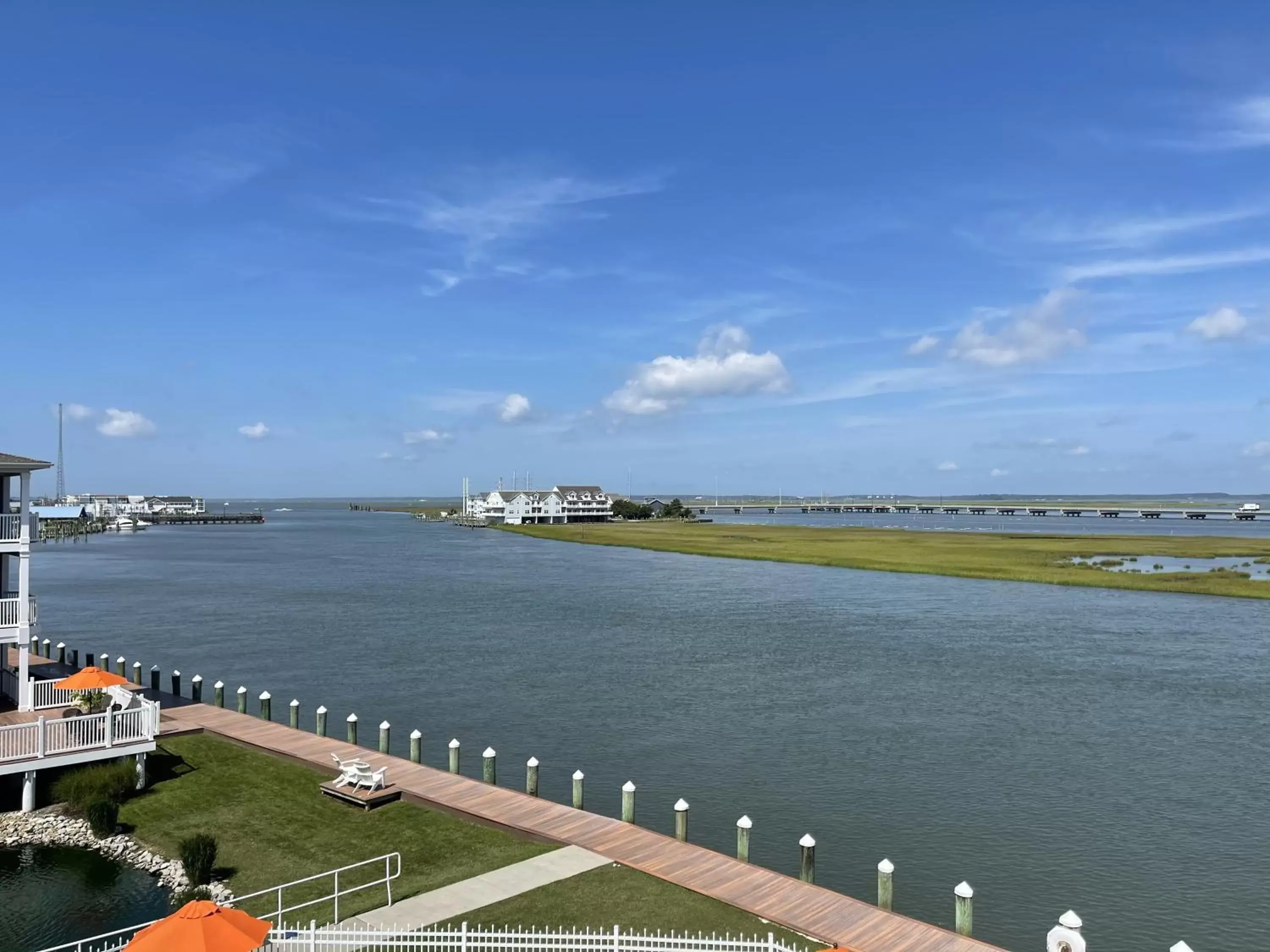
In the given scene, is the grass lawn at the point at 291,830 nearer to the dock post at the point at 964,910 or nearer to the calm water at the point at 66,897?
the calm water at the point at 66,897

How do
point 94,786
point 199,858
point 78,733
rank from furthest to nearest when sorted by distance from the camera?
point 78,733 → point 94,786 → point 199,858

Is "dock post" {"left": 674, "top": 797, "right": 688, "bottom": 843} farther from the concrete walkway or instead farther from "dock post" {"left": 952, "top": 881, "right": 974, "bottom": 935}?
"dock post" {"left": 952, "top": 881, "right": 974, "bottom": 935}

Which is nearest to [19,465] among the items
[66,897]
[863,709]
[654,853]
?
[66,897]

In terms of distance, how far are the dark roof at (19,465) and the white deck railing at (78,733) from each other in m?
7.89

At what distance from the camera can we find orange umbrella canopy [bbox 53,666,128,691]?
1066 inches

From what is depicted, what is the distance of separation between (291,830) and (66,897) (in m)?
4.87

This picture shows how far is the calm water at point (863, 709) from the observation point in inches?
894

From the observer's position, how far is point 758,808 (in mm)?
26375

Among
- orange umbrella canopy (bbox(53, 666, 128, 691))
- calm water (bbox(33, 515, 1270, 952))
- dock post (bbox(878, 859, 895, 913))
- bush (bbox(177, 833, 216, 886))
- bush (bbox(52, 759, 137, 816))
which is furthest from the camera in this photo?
orange umbrella canopy (bbox(53, 666, 128, 691))

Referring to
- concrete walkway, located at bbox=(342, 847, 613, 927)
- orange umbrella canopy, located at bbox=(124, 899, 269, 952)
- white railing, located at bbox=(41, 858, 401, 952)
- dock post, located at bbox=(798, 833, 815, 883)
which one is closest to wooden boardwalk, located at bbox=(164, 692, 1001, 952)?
dock post, located at bbox=(798, 833, 815, 883)

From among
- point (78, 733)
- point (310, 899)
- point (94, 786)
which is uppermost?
point (78, 733)

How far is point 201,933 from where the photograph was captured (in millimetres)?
12117

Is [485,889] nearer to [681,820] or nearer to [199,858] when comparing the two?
[681,820]

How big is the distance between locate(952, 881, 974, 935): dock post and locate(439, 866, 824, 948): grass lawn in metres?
3.03
